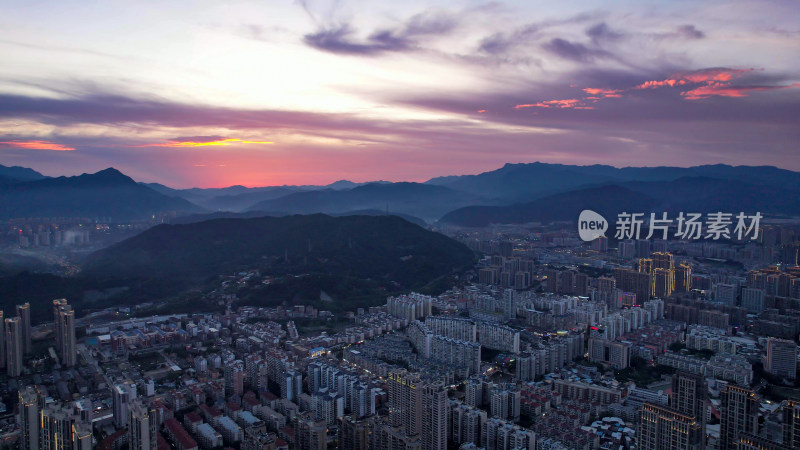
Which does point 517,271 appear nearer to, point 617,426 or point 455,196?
point 617,426

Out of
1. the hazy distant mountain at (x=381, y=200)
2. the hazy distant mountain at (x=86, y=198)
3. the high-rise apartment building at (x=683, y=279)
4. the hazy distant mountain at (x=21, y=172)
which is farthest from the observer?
the hazy distant mountain at (x=381, y=200)

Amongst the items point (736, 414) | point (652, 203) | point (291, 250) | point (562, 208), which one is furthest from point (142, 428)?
point (652, 203)

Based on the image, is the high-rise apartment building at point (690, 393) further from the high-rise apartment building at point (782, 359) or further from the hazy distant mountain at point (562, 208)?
the hazy distant mountain at point (562, 208)

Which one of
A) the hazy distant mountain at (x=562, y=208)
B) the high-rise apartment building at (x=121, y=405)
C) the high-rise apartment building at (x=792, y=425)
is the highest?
the hazy distant mountain at (x=562, y=208)

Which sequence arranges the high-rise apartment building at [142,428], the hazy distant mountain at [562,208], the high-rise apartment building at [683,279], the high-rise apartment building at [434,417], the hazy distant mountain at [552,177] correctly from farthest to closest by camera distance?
the hazy distant mountain at [552,177], the hazy distant mountain at [562,208], the high-rise apartment building at [683,279], the high-rise apartment building at [434,417], the high-rise apartment building at [142,428]

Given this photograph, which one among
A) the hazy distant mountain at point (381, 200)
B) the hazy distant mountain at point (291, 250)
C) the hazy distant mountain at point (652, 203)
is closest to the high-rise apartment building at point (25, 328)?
the hazy distant mountain at point (291, 250)

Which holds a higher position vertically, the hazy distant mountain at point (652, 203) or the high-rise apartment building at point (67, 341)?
the hazy distant mountain at point (652, 203)

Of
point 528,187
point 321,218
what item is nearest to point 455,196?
point 528,187
